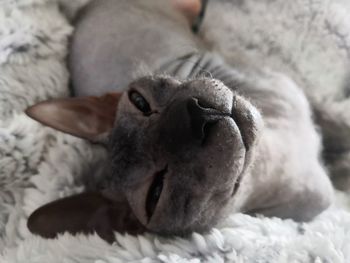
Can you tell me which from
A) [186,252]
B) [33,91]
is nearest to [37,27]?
[33,91]

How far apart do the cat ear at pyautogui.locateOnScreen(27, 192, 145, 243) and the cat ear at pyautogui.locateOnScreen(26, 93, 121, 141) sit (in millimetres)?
150

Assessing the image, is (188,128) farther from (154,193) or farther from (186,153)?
(154,193)

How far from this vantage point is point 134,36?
118cm

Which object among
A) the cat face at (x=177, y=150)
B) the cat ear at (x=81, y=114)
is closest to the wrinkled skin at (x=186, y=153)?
the cat face at (x=177, y=150)

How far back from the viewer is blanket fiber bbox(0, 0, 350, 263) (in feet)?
2.68

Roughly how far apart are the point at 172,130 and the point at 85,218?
232mm

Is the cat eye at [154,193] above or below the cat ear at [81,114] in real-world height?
above

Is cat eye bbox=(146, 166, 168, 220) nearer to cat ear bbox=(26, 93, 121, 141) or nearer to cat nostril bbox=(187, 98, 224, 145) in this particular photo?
cat nostril bbox=(187, 98, 224, 145)

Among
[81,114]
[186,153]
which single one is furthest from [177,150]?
[81,114]

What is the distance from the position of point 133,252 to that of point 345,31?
78 centimetres

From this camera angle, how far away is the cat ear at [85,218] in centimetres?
85

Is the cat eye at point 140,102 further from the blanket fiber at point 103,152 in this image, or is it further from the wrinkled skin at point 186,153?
the blanket fiber at point 103,152

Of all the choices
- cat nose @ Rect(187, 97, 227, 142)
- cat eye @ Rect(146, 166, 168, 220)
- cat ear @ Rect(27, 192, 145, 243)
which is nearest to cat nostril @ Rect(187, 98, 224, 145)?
cat nose @ Rect(187, 97, 227, 142)

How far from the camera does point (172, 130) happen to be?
758 millimetres
